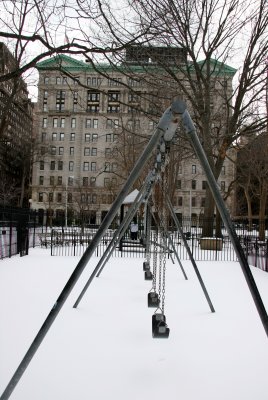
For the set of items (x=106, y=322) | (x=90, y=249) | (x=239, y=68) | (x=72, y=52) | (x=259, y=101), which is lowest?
(x=106, y=322)

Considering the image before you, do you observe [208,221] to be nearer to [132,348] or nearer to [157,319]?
[157,319]

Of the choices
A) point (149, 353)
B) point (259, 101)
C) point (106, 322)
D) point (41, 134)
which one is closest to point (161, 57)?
point (259, 101)

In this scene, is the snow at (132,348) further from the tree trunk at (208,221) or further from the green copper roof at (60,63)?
the tree trunk at (208,221)

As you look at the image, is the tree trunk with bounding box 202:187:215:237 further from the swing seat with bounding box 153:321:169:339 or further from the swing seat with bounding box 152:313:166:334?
the swing seat with bounding box 153:321:169:339

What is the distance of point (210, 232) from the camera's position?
22.3 m

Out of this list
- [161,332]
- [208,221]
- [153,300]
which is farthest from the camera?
[208,221]

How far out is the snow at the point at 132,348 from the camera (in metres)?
3.29

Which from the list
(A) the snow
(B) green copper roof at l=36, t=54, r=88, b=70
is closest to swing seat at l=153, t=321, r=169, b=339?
(A) the snow

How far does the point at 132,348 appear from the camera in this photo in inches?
174

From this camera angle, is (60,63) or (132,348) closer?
(132,348)

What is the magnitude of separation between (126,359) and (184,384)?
32.5 inches

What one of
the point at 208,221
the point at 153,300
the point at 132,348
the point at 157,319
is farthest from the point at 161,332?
the point at 208,221

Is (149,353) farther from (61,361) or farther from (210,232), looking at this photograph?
(210,232)

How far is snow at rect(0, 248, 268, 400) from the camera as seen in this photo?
129 inches
